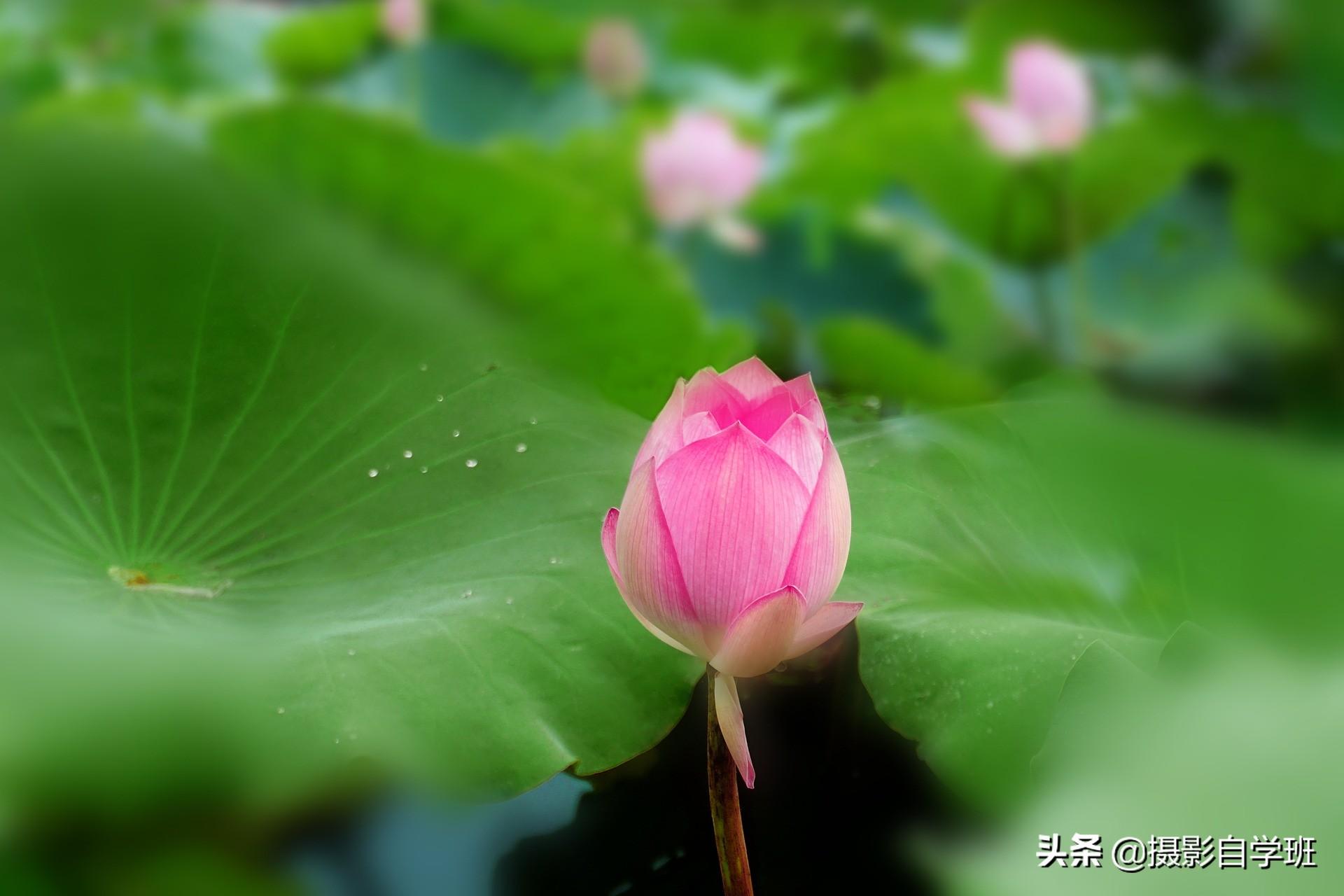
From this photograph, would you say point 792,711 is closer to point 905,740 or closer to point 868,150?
point 905,740

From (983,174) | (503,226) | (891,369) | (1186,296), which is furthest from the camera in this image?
(1186,296)

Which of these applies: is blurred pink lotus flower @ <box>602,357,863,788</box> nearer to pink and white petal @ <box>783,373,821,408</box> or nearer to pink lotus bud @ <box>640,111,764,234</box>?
pink and white petal @ <box>783,373,821,408</box>

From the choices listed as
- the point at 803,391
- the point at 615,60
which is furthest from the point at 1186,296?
the point at 803,391

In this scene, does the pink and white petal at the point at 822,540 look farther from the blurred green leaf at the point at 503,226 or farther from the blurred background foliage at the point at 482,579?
the blurred green leaf at the point at 503,226

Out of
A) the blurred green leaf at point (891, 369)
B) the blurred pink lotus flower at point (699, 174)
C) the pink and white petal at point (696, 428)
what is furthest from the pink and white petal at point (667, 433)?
the blurred pink lotus flower at point (699, 174)

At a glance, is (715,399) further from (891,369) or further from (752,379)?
(891,369)
